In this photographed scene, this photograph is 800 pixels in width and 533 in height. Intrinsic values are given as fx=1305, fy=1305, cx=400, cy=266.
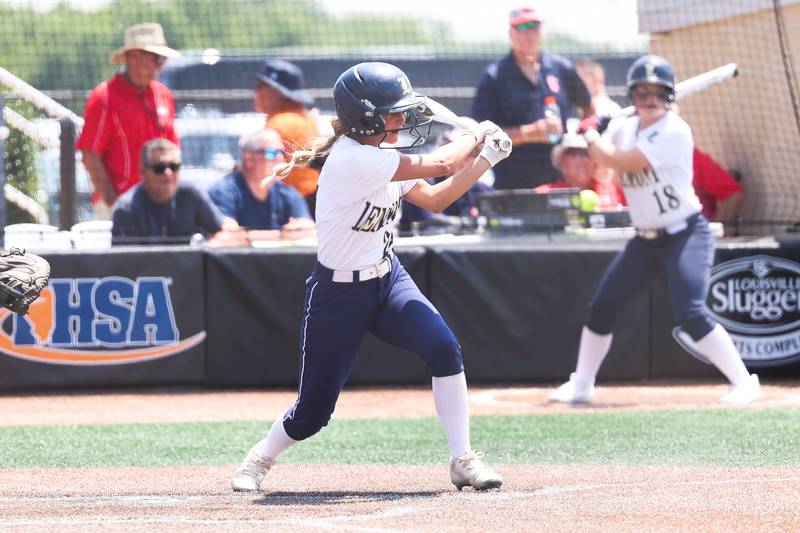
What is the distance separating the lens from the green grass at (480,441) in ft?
20.8

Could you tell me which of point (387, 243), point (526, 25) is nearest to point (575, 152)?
point (526, 25)

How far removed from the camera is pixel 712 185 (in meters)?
10.4

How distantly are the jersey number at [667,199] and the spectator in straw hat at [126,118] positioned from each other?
3685 mm


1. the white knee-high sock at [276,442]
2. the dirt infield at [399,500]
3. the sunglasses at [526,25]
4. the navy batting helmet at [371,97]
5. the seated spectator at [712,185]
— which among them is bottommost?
the dirt infield at [399,500]

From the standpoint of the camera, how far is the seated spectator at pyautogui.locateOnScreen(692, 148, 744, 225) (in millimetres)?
10328

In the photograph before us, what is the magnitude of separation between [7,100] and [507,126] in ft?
12.0

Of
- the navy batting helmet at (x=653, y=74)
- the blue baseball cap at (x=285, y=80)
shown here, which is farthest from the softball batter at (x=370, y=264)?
the blue baseball cap at (x=285, y=80)

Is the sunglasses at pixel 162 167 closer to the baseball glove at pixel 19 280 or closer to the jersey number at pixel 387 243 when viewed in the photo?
the jersey number at pixel 387 243

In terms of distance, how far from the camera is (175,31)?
17359mm

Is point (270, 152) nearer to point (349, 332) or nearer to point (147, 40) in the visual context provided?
point (147, 40)

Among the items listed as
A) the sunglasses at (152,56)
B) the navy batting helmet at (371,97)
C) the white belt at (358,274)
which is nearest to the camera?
the navy batting helmet at (371,97)

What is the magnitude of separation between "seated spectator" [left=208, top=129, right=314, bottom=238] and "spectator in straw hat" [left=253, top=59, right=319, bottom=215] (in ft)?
1.06

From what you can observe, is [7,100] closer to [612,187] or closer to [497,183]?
[497,183]

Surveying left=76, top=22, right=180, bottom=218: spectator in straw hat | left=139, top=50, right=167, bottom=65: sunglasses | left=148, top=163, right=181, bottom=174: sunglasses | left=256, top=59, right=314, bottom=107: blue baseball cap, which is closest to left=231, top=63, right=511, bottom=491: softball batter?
left=148, top=163, right=181, bottom=174: sunglasses
